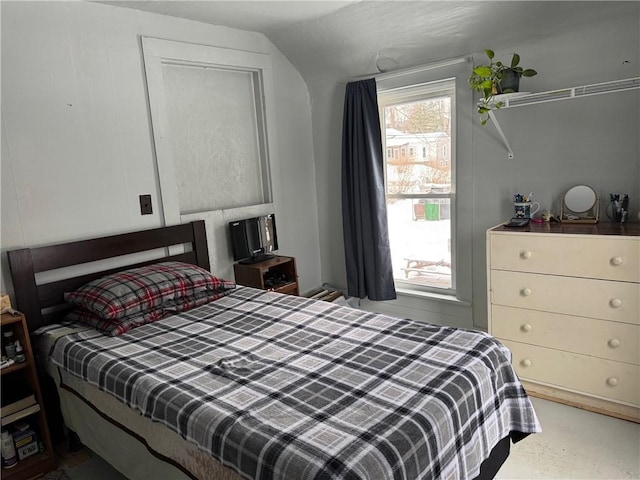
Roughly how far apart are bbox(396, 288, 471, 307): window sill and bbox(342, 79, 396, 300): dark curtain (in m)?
0.11

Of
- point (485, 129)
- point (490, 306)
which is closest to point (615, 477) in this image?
point (490, 306)

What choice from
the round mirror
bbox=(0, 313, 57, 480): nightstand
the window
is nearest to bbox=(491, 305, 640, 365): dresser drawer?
the round mirror

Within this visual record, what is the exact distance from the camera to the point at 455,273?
3.33 meters

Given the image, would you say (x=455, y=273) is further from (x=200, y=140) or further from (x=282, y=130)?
(x=200, y=140)

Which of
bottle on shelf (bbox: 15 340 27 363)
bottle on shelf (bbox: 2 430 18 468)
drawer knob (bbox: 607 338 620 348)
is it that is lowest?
bottle on shelf (bbox: 2 430 18 468)

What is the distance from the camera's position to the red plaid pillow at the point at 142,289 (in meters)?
2.29

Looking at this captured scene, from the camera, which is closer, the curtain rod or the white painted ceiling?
the white painted ceiling

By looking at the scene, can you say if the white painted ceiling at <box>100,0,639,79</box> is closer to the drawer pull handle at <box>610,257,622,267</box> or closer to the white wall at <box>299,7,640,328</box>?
the white wall at <box>299,7,640,328</box>

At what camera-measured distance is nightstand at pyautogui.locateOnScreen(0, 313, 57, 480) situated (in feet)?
6.88

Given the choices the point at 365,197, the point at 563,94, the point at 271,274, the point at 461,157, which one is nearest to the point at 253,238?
the point at 271,274

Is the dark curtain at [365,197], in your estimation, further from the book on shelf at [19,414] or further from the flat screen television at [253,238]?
the book on shelf at [19,414]

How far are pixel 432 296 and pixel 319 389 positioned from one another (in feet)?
6.86

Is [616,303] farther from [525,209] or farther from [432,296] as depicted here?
[432,296]

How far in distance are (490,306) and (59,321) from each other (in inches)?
96.6
